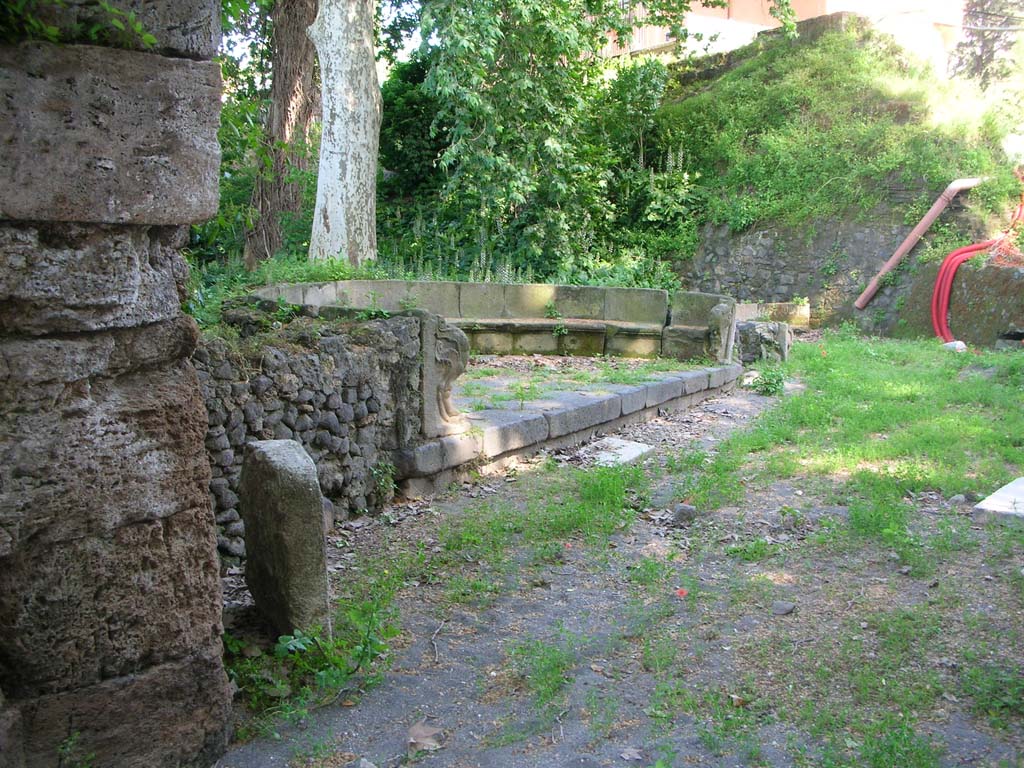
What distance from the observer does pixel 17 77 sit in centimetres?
233

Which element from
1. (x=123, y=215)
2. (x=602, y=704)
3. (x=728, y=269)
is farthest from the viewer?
(x=728, y=269)

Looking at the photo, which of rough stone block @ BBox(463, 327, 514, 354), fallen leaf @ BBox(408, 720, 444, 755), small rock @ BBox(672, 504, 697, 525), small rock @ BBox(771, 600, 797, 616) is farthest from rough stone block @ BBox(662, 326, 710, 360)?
fallen leaf @ BBox(408, 720, 444, 755)

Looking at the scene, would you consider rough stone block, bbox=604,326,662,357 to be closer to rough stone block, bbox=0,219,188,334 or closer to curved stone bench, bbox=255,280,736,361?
curved stone bench, bbox=255,280,736,361

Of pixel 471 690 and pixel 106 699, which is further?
pixel 471 690

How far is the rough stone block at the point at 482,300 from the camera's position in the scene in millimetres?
11172

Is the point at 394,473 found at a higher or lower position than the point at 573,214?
lower

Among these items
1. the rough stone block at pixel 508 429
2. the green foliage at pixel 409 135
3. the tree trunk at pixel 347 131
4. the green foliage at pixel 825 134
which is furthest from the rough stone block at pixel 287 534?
the green foliage at pixel 825 134

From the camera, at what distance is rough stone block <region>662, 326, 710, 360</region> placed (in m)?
10.4

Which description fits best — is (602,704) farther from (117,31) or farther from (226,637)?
Answer: (117,31)

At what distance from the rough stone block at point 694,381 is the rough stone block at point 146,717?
6674 mm

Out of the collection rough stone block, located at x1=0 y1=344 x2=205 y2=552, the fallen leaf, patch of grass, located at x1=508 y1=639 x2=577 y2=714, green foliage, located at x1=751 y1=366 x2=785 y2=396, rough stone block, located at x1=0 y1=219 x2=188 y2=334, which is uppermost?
rough stone block, located at x1=0 y1=219 x2=188 y2=334

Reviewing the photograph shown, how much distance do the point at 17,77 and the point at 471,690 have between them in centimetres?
245

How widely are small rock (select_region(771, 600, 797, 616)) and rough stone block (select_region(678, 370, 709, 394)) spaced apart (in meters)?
4.97

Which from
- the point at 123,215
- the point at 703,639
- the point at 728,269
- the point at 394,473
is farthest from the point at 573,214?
the point at 123,215
